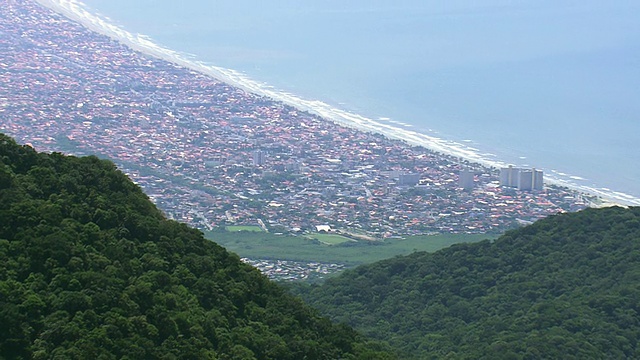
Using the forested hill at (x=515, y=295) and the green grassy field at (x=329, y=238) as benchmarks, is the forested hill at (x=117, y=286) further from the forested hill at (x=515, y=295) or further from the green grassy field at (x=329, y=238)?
the green grassy field at (x=329, y=238)

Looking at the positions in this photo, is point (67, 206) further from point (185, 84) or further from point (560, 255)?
point (185, 84)

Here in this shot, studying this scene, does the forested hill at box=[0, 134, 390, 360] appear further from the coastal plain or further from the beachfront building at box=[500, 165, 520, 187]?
the beachfront building at box=[500, 165, 520, 187]

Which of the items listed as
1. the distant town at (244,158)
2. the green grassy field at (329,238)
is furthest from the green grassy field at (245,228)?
the green grassy field at (329,238)

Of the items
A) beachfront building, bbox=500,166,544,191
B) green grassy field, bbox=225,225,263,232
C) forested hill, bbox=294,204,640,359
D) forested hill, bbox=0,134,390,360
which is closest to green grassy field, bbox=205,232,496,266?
green grassy field, bbox=225,225,263,232

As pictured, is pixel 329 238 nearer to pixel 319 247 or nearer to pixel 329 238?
pixel 329 238

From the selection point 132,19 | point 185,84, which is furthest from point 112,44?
point 132,19
